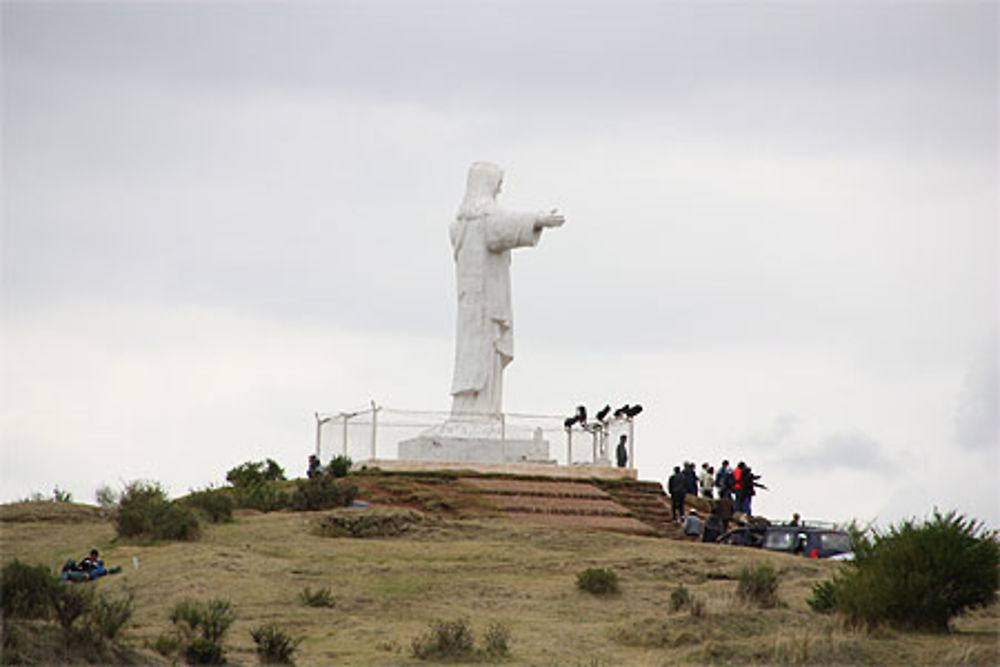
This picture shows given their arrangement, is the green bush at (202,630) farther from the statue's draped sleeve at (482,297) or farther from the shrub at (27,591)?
the statue's draped sleeve at (482,297)

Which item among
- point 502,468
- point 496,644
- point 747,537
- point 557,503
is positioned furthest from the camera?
point 502,468

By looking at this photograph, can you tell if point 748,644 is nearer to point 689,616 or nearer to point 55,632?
point 689,616

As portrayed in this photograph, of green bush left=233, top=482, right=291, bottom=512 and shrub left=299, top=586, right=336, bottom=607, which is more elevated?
green bush left=233, top=482, right=291, bottom=512

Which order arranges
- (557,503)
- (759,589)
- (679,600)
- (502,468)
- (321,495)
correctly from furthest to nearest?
(502,468) → (557,503) → (321,495) → (759,589) → (679,600)

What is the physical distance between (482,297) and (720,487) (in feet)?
27.6

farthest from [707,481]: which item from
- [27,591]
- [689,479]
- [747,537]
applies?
[27,591]

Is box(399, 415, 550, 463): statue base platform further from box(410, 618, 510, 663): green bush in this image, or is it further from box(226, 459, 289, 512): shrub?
box(410, 618, 510, 663): green bush

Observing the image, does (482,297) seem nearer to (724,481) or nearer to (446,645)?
(724,481)

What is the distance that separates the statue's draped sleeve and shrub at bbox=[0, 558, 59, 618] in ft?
75.4

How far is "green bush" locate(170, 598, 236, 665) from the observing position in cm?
1641

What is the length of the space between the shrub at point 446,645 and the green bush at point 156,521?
9.66 metres

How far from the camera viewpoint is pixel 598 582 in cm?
2308

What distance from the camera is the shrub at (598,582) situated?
23.0 metres

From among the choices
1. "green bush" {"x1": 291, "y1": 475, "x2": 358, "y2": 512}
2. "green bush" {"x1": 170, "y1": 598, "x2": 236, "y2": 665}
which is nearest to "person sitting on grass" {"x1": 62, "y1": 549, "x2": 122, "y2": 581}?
"green bush" {"x1": 170, "y1": 598, "x2": 236, "y2": 665}
